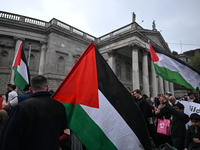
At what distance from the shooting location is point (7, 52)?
16.8m

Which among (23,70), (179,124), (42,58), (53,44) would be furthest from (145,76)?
(23,70)

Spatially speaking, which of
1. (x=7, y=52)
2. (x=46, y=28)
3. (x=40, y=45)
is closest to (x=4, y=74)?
(x=7, y=52)

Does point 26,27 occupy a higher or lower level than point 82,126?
higher

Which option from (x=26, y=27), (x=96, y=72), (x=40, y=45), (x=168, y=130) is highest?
(x=26, y=27)

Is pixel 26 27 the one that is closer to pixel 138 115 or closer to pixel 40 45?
pixel 40 45

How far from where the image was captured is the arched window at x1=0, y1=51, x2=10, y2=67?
54.3 feet

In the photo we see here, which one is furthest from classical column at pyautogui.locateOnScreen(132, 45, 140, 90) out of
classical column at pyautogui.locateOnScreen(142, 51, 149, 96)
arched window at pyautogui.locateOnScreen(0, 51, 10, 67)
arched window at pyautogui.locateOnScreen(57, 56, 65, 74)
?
arched window at pyautogui.locateOnScreen(0, 51, 10, 67)

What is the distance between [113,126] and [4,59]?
1953 cm

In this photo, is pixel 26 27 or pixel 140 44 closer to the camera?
pixel 26 27

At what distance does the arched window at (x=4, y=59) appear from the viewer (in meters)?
→ 16.5

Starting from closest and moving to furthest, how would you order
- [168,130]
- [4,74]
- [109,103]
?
1. [109,103]
2. [168,130]
3. [4,74]

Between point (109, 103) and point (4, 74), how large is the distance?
60.0 feet

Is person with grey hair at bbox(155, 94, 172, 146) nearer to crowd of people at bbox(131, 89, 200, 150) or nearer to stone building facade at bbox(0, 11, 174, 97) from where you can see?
crowd of people at bbox(131, 89, 200, 150)

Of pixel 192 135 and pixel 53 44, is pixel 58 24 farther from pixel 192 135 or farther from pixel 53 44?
pixel 192 135
